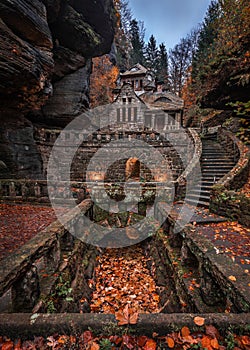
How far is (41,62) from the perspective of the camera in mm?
9188

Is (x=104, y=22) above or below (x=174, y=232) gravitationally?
above

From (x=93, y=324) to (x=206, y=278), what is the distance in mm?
2030

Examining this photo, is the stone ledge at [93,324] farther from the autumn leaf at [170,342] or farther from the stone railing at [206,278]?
the stone railing at [206,278]

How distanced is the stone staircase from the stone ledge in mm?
5574

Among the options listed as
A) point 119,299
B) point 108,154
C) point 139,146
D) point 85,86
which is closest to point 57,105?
point 85,86

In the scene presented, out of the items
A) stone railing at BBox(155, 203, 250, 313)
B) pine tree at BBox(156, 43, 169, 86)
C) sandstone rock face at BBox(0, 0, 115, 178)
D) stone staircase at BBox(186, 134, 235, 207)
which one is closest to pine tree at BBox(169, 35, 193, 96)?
pine tree at BBox(156, 43, 169, 86)

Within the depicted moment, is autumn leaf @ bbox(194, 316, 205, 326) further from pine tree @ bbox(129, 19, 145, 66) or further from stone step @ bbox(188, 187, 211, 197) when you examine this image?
pine tree @ bbox(129, 19, 145, 66)

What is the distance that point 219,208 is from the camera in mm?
5934

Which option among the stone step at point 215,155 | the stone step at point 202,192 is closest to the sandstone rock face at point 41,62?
the stone step at point 202,192

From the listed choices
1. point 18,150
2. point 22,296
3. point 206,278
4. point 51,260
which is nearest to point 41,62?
point 18,150

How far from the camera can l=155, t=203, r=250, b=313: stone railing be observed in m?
2.23

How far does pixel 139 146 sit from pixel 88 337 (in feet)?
42.8

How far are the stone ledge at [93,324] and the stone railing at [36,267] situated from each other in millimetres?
388

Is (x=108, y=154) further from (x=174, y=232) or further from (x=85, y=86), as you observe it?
(x=174, y=232)
